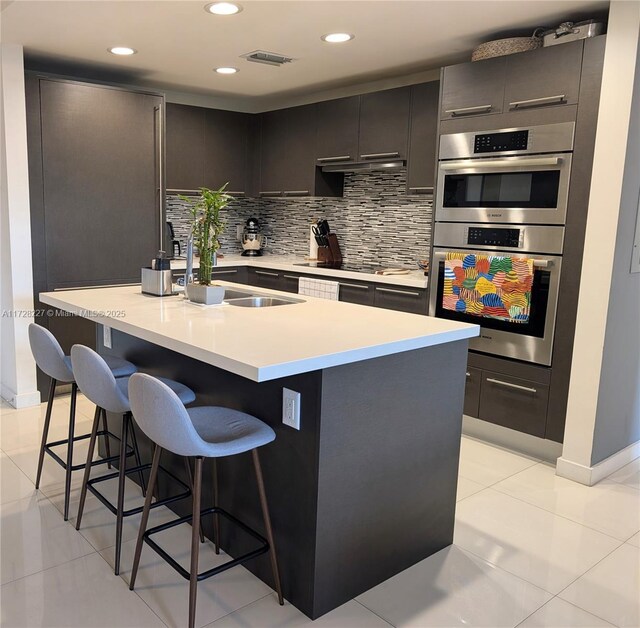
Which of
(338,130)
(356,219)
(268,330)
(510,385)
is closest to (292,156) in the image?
(338,130)

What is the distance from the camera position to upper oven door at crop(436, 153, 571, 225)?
3.24 meters

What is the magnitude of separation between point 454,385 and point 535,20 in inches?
83.8

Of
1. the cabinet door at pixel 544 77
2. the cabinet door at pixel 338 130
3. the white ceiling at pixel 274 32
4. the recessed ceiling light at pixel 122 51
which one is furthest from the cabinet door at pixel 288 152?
the cabinet door at pixel 544 77

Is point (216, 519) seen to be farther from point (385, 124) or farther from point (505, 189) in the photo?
point (385, 124)

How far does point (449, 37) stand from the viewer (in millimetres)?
3576

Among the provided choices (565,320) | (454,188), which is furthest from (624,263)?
(454,188)

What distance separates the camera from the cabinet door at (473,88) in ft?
11.4

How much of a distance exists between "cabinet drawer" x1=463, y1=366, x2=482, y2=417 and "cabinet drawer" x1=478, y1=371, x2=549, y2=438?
3 cm

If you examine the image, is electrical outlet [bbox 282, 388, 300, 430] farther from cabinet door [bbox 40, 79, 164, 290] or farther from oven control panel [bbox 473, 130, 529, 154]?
cabinet door [bbox 40, 79, 164, 290]

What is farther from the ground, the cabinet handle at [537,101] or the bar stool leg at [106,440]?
the cabinet handle at [537,101]

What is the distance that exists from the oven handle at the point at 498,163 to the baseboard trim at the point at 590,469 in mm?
1640

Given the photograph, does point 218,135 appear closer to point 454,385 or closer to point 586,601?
point 454,385

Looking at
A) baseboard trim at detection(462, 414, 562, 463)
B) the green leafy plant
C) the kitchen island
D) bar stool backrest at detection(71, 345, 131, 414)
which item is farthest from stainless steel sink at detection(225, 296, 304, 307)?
baseboard trim at detection(462, 414, 562, 463)

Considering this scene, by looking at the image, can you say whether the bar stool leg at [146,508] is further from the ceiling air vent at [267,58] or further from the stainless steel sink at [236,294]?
the ceiling air vent at [267,58]
